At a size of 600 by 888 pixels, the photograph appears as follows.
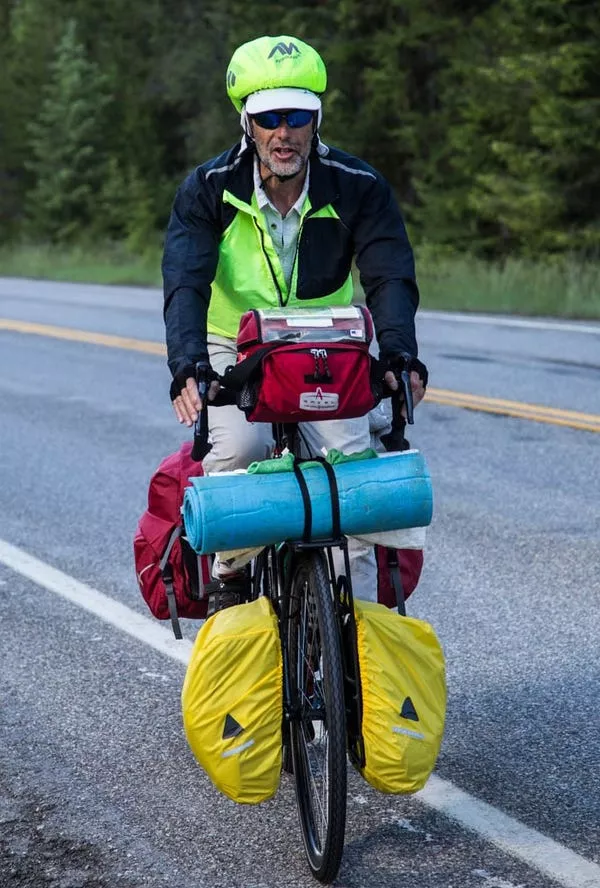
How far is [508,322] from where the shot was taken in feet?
56.3

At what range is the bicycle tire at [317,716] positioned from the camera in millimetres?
3865

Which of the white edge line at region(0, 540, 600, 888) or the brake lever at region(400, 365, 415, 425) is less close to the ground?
the brake lever at region(400, 365, 415, 425)

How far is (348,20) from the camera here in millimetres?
40812

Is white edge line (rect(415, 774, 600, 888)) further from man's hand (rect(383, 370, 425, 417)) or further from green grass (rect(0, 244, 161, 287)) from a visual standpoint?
green grass (rect(0, 244, 161, 287))

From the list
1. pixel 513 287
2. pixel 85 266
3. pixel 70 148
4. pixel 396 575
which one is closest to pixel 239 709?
pixel 396 575

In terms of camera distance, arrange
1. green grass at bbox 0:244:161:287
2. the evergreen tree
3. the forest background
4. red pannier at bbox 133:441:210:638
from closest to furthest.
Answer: red pannier at bbox 133:441:210:638, the forest background, green grass at bbox 0:244:161:287, the evergreen tree

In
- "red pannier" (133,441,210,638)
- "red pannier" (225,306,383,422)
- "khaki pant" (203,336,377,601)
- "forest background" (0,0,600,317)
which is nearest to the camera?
"red pannier" (225,306,383,422)

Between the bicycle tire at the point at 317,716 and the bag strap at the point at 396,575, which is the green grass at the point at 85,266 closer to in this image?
the bag strap at the point at 396,575

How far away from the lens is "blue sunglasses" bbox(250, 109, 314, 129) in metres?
4.24

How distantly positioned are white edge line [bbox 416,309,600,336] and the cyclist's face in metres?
11.7

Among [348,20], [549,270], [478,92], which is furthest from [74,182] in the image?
[549,270]

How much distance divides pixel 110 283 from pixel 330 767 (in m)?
24.5

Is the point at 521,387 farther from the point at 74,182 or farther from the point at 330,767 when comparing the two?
the point at 74,182

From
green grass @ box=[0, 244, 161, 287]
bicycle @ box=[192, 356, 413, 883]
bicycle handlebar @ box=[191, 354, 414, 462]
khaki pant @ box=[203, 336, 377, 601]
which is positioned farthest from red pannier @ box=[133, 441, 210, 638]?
green grass @ box=[0, 244, 161, 287]
